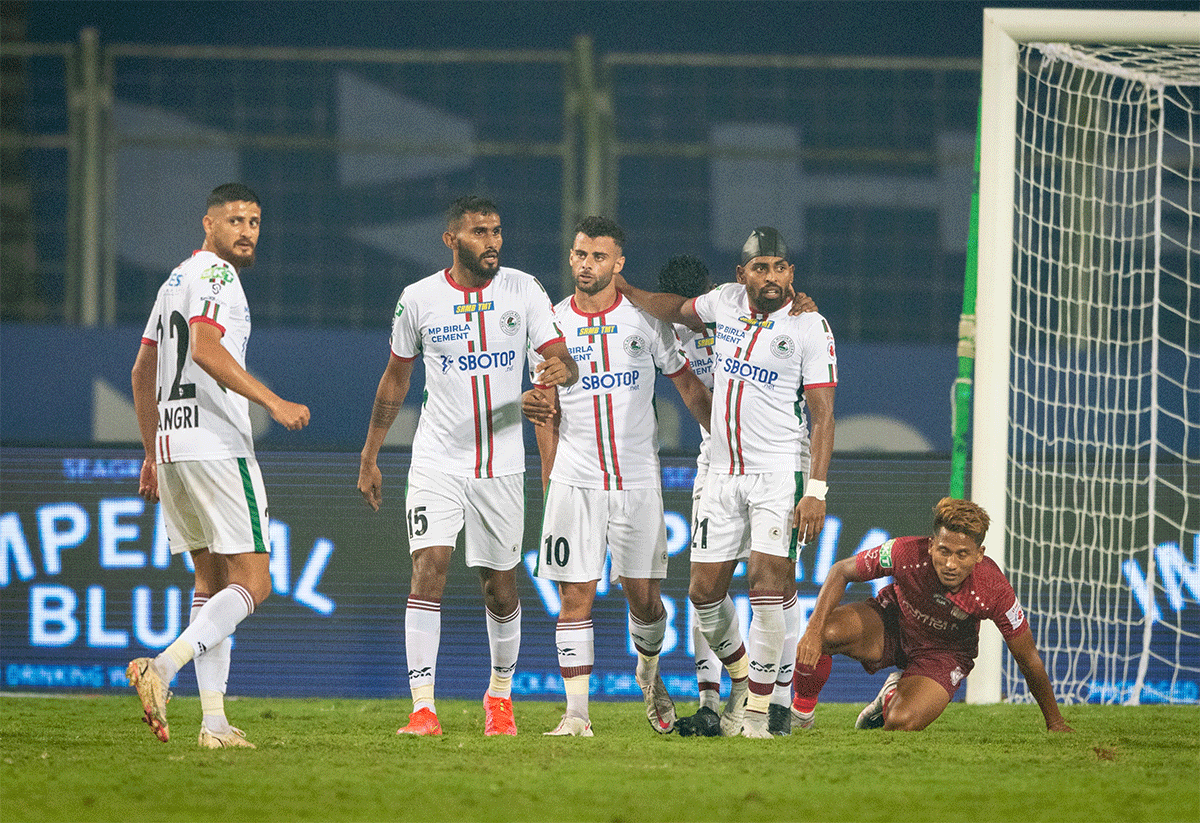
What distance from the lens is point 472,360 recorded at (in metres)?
5.75

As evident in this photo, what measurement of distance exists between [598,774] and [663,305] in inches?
86.1

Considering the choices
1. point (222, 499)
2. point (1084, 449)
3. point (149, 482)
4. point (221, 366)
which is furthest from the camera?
point (1084, 449)

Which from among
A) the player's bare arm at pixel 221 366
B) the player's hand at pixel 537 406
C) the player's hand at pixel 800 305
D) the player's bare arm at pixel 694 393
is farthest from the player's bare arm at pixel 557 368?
the player's bare arm at pixel 221 366

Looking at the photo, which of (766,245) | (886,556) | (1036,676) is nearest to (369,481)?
(766,245)

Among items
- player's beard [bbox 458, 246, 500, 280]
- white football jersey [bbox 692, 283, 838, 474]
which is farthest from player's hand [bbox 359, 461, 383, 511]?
white football jersey [bbox 692, 283, 838, 474]

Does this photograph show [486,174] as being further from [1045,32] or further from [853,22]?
[1045,32]

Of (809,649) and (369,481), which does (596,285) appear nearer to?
(369,481)

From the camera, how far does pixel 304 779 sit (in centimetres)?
434

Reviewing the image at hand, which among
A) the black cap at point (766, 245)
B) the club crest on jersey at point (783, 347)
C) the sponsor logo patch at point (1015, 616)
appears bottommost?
the sponsor logo patch at point (1015, 616)

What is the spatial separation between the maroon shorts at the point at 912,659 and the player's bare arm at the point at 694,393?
122 cm

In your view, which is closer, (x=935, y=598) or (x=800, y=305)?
(x=800, y=305)

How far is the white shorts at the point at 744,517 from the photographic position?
5.61 m

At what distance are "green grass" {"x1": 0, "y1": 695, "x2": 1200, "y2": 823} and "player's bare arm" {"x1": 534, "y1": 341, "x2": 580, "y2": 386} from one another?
139 centimetres

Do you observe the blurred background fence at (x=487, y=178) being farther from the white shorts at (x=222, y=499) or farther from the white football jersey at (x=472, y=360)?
the white shorts at (x=222, y=499)
